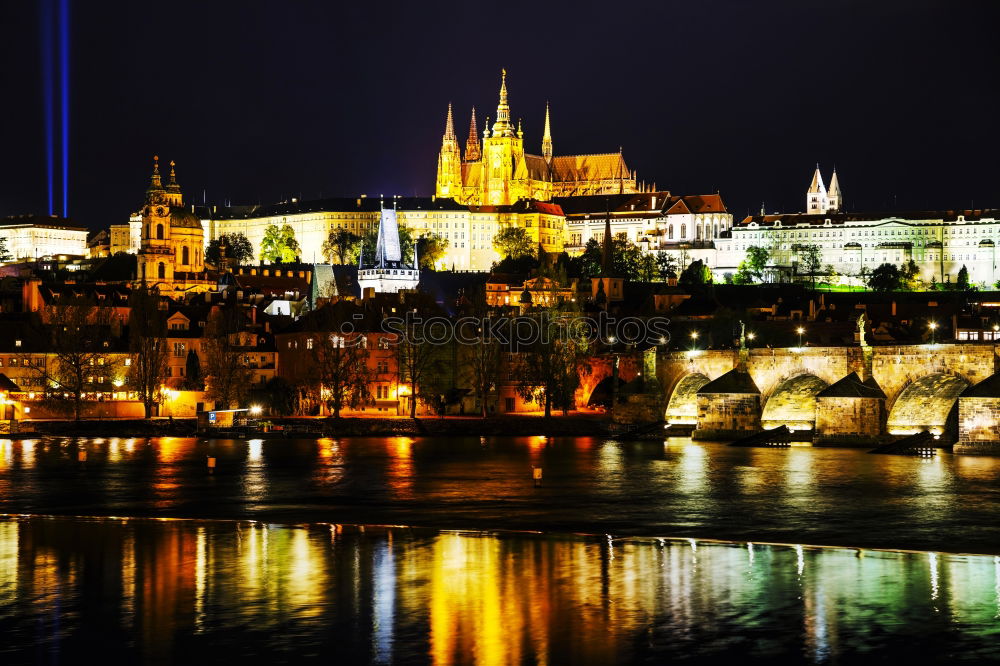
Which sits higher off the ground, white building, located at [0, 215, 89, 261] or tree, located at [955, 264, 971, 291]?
white building, located at [0, 215, 89, 261]

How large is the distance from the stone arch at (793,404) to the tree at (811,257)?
347ft

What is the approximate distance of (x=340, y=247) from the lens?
513 ft

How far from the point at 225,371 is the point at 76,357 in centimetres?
645

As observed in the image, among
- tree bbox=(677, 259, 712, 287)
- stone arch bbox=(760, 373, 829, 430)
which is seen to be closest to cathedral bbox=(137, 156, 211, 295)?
tree bbox=(677, 259, 712, 287)

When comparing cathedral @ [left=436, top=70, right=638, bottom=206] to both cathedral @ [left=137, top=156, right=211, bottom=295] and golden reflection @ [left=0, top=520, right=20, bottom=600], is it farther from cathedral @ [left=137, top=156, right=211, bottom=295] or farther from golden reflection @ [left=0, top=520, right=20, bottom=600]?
golden reflection @ [left=0, top=520, right=20, bottom=600]

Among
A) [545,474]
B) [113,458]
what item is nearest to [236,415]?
Result: [113,458]

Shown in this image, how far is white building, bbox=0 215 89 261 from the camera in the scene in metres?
178

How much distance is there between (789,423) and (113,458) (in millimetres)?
23754

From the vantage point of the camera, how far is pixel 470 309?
73.3 m

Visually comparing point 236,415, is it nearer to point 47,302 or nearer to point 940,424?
point 47,302

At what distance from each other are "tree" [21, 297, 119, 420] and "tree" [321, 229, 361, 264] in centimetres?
8501

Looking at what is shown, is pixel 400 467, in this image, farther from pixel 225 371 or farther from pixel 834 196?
pixel 834 196

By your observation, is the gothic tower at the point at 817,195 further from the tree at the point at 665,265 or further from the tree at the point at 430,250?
Result: the tree at the point at 430,250

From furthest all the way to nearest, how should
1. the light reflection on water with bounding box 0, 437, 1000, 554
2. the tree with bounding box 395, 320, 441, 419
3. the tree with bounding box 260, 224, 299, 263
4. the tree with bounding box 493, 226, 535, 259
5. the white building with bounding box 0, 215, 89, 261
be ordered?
1. the white building with bounding box 0, 215, 89, 261
2. the tree with bounding box 260, 224, 299, 263
3. the tree with bounding box 493, 226, 535, 259
4. the tree with bounding box 395, 320, 441, 419
5. the light reflection on water with bounding box 0, 437, 1000, 554
